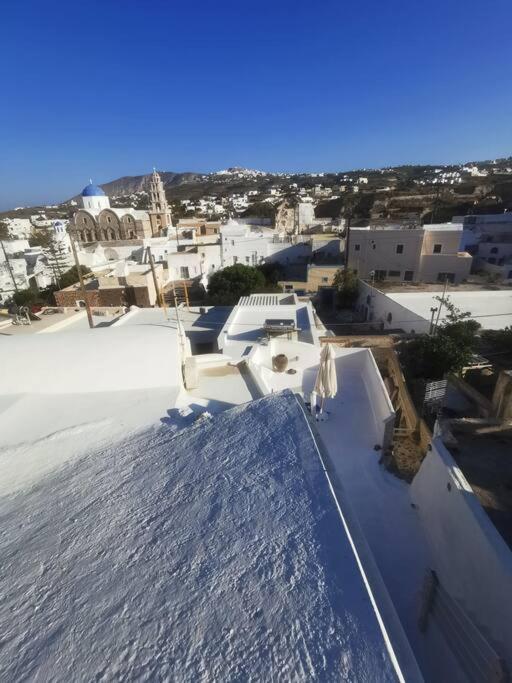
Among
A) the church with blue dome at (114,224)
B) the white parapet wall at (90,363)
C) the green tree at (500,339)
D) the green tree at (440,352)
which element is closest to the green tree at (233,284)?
the green tree at (440,352)

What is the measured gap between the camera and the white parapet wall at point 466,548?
339 cm

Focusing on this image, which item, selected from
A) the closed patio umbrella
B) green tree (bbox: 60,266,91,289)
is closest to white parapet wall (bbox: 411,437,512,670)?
the closed patio umbrella

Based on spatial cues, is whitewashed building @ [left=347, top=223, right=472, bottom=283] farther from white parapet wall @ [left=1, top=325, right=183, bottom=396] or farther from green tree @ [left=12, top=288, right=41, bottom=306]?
green tree @ [left=12, top=288, right=41, bottom=306]

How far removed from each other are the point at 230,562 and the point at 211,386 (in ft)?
15.1

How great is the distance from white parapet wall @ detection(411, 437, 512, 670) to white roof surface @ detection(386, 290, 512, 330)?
1231 centimetres

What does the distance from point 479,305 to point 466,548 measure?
645 inches

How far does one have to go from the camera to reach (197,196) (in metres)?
120

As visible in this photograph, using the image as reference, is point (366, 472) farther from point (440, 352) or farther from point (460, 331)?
point (460, 331)

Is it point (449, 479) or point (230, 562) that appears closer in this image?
point (230, 562)

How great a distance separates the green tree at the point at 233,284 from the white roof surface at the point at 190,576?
789 inches

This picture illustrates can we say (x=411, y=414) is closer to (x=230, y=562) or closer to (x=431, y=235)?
(x=230, y=562)

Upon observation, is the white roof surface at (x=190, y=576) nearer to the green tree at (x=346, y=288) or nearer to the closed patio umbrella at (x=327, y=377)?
the closed patio umbrella at (x=327, y=377)

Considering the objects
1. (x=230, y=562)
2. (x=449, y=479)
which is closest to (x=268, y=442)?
(x=230, y=562)

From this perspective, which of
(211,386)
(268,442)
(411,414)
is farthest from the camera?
(411,414)
